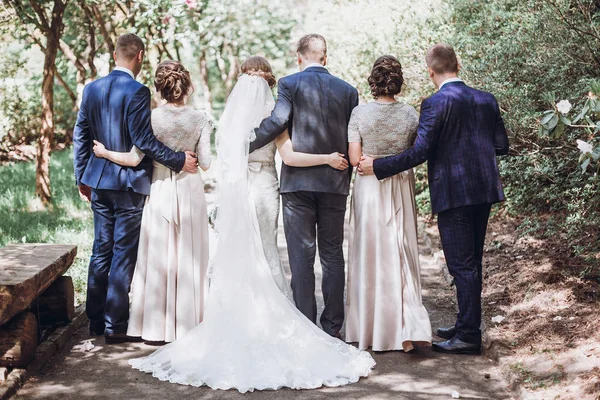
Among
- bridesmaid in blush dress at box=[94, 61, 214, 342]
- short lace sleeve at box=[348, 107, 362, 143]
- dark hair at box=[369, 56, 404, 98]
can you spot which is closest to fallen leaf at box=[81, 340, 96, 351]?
bridesmaid in blush dress at box=[94, 61, 214, 342]

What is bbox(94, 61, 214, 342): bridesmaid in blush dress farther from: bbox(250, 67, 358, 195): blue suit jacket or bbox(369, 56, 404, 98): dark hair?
bbox(369, 56, 404, 98): dark hair

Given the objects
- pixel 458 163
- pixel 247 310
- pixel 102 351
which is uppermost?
pixel 458 163

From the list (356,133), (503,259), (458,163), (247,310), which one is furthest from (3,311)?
(503,259)

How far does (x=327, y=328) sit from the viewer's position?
5805mm

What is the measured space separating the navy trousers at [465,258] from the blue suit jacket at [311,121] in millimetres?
860

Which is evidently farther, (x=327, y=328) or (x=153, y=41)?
(x=153, y=41)

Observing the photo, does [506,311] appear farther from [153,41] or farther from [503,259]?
[153,41]

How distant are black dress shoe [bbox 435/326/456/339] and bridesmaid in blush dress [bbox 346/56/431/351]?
424 millimetres

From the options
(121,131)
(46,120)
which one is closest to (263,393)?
(121,131)

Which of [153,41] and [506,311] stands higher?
[153,41]

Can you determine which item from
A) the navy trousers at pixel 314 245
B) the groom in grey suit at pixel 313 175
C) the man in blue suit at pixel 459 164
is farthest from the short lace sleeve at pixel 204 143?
the man in blue suit at pixel 459 164

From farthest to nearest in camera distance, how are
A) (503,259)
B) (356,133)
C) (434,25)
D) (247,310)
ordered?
(434,25) < (503,259) < (356,133) < (247,310)

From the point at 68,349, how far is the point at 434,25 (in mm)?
7559

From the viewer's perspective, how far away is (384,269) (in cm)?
568
